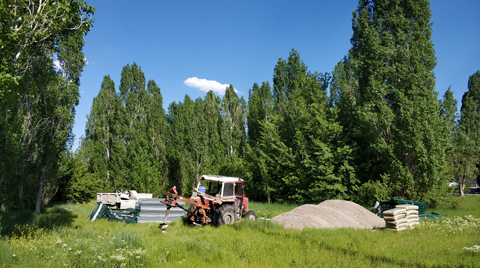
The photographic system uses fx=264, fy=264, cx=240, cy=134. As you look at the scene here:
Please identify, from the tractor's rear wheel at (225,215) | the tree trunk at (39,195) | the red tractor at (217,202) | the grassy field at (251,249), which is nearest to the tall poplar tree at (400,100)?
the grassy field at (251,249)

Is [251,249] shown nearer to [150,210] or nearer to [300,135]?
[150,210]

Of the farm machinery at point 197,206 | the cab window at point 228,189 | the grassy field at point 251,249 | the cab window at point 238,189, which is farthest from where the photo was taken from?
the cab window at point 238,189

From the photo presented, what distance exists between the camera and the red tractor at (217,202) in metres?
11.2

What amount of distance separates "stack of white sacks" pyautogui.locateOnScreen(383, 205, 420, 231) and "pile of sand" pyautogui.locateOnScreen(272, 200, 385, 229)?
1.24 meters

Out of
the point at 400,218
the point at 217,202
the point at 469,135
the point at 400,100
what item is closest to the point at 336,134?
the point at 400,100

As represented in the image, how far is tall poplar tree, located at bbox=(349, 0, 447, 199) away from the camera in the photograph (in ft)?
53.7

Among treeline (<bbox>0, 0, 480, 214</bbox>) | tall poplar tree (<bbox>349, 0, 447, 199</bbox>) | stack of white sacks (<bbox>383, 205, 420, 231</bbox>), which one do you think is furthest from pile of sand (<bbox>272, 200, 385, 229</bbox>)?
tall poplar tree (<bbox>349, 0, 447, 199</bbox>)

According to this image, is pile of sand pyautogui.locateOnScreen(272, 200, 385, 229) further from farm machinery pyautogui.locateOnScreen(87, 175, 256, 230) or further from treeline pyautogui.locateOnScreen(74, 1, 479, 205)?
treeline pyautogui.locateOnScreen(74, 1, 479, 205)

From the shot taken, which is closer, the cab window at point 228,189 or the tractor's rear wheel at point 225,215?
the tractor's rear wheel at point 225,215

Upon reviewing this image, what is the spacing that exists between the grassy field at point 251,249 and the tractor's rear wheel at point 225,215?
3.31 ft

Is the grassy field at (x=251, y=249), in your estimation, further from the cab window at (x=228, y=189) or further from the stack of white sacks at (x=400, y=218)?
the cab window at (x=228, y=189)

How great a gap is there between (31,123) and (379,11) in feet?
81.1

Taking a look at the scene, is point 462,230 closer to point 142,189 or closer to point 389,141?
point 389,141

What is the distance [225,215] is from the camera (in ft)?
37.2
